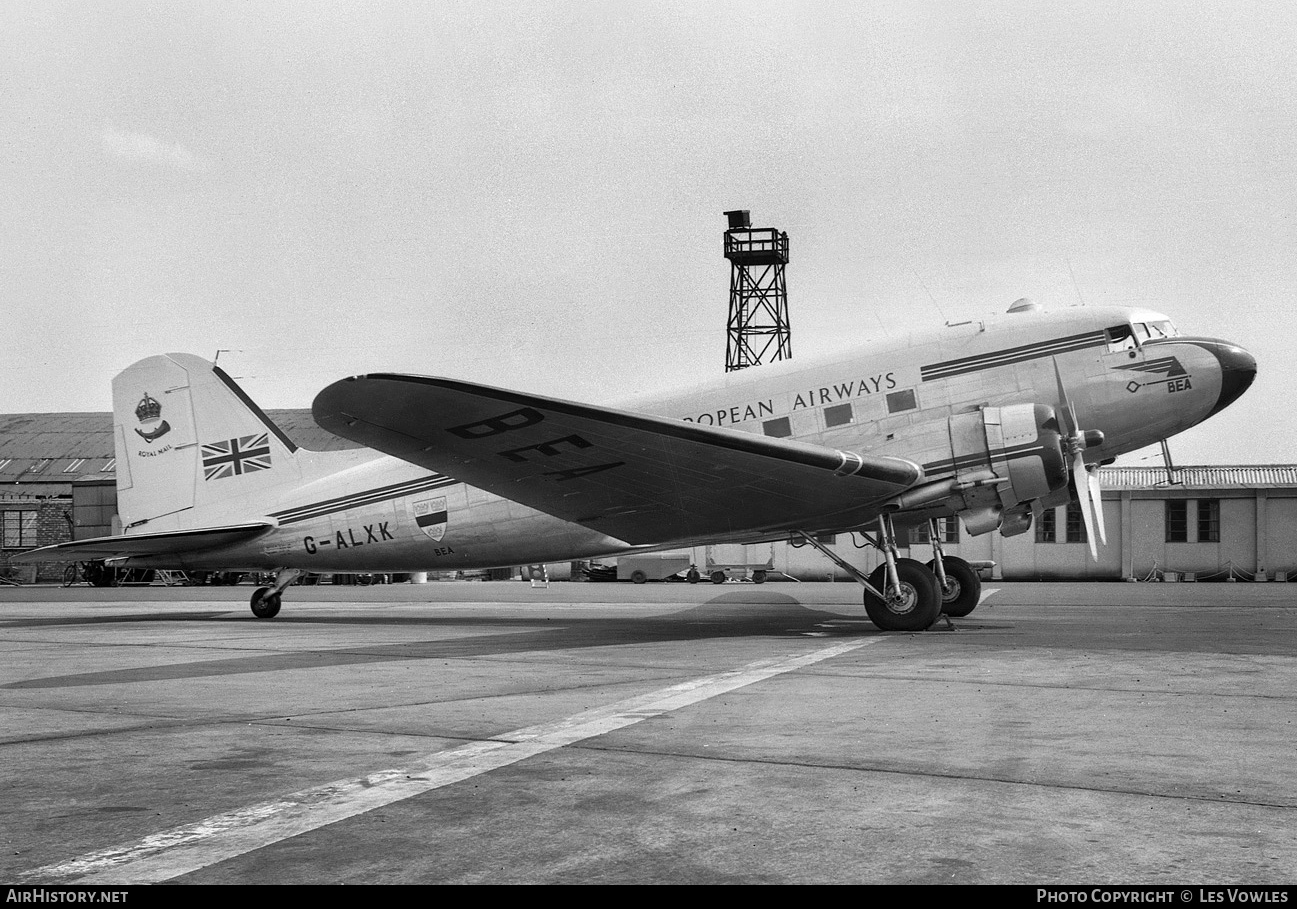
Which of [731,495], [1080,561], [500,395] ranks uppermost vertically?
[500,395]

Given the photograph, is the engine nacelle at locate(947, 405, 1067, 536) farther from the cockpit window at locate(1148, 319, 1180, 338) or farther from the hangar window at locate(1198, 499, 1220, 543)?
the hangar window at locate(1198, 499, 1220, 543)

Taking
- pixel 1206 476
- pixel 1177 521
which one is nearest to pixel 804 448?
pixel 1177 521

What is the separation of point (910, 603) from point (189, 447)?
48.8 ft

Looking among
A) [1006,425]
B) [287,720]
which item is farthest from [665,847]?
[1006,425]

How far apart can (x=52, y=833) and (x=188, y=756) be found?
6.34ft

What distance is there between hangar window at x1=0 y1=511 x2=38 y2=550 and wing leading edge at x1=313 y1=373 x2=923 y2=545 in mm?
60585

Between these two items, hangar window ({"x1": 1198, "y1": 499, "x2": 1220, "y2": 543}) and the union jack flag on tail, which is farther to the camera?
hangar window ({"x1": 1198, "y1": 499, "x2": 1220, "y2": 543})

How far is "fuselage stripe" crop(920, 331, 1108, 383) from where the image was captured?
57.6 ft

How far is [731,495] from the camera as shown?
55.8 ft

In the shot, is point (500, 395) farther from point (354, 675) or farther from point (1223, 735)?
point (1223, 735)

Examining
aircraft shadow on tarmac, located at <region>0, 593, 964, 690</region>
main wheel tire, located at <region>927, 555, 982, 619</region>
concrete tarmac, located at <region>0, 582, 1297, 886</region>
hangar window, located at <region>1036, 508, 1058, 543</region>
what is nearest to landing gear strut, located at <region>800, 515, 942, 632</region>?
aircraft shadow on tarmac, located at <region>0, 593, 964, 690</region>

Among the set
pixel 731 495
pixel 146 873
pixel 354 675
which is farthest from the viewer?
pixel 731 495

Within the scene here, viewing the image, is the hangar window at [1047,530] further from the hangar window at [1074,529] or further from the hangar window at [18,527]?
the hangar window at [18,527]

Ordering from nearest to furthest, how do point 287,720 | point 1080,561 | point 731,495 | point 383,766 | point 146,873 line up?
point 146,873
point 383,766
point 287,720
point 731,495
point 1080,561
